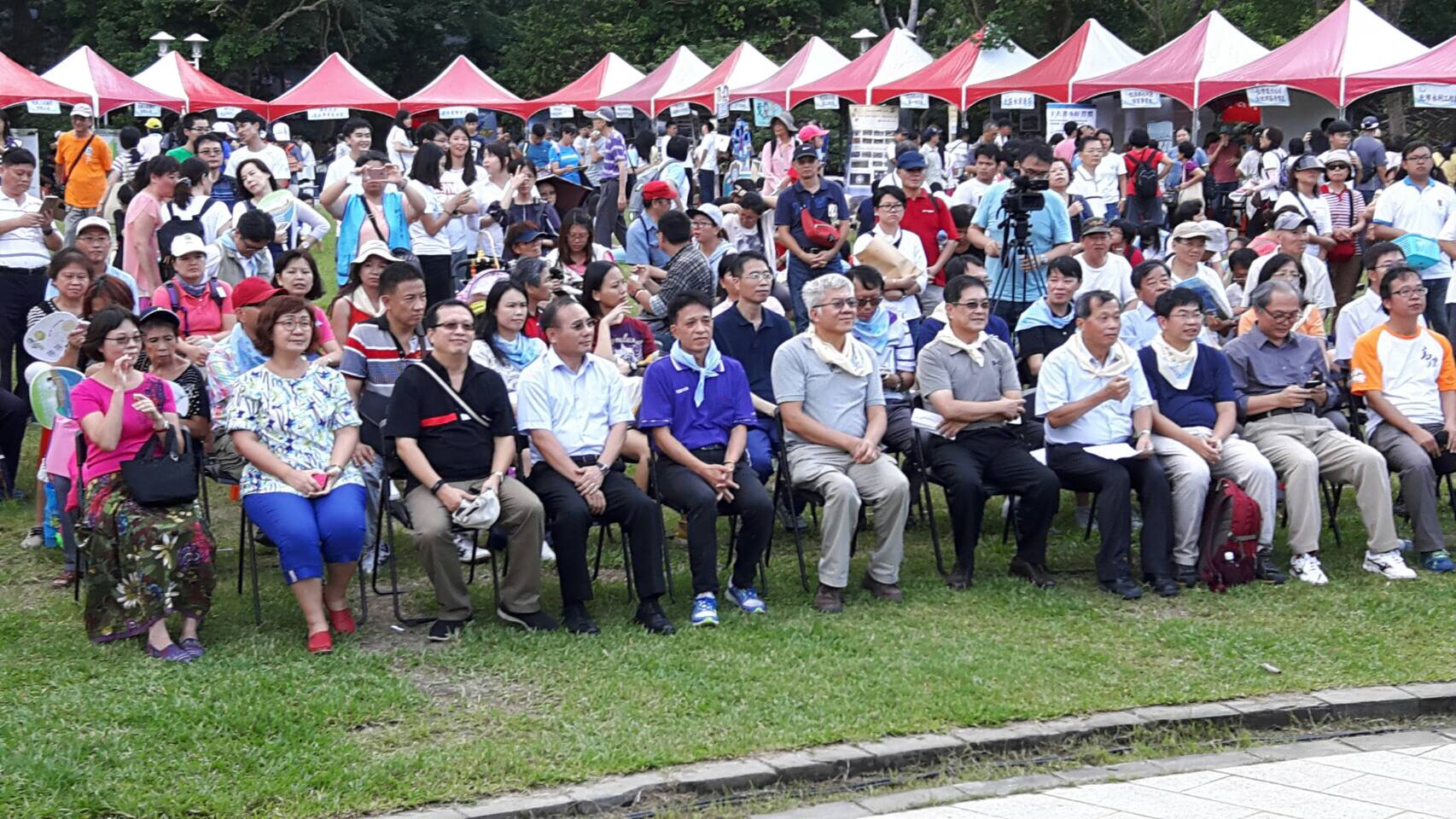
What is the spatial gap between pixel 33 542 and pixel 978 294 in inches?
195

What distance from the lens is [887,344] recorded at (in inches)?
331

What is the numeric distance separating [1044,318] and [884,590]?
2255mm

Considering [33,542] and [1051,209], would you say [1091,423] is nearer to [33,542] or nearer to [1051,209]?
[1051,209]

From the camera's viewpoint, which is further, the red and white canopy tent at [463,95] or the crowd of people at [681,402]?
the red and white canopy tent at [463,95]

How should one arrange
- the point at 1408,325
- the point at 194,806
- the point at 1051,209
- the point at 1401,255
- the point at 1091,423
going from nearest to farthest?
the point at 194,806, the point at 1091,423, the point at 1408,325, the point at 1401,255, the point at 1051,209

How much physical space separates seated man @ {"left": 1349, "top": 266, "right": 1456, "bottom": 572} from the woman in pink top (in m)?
7.26

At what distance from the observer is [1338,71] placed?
1961 cm

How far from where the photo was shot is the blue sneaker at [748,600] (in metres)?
6.84

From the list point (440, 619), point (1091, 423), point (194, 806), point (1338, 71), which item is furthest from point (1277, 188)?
point (194, 806)

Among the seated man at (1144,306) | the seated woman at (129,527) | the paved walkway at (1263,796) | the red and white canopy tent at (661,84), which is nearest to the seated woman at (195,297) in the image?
the seated woman at (129,527)

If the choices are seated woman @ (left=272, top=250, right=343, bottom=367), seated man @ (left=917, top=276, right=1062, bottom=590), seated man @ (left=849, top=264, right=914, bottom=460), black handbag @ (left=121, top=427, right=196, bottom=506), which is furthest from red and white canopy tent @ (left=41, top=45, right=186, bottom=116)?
seated man @ (left=917, top=276, right=1062, bottom=590)

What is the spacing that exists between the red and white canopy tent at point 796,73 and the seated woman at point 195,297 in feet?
63.2

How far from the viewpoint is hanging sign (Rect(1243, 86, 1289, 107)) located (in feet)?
66.1

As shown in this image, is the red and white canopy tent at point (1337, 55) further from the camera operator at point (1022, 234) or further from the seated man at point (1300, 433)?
the seated man at point (1300, 433)
